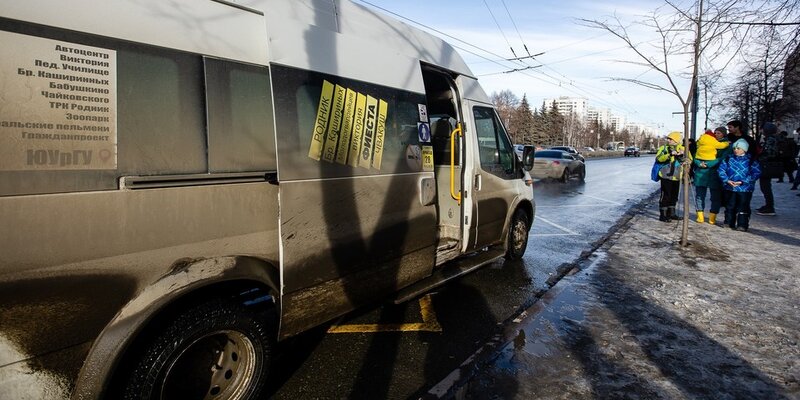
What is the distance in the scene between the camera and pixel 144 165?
7.11 ft

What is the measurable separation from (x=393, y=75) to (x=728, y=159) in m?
7.64

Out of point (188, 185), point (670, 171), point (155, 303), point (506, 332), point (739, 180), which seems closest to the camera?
point (155, 303)

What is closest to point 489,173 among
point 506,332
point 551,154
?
point 506,332

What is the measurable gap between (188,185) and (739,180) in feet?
30.2

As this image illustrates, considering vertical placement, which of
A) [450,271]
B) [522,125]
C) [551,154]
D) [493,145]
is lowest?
[450,271]

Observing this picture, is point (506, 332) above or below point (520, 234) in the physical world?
below

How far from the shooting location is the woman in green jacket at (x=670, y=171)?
8.98 metres

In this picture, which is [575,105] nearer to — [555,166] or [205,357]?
[555,166]

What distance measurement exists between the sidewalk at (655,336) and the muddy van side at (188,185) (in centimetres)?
118

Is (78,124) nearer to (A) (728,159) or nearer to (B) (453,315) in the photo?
(B) (453,315)

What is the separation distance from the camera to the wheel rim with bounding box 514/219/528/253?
20.0 feet

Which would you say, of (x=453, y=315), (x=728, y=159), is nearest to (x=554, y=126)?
(x=728, y=159)

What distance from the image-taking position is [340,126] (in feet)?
10.5

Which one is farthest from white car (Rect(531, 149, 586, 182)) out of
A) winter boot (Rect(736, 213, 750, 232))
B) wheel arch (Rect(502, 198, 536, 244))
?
wheel arch (Rect(502, 198, 536, 244))
